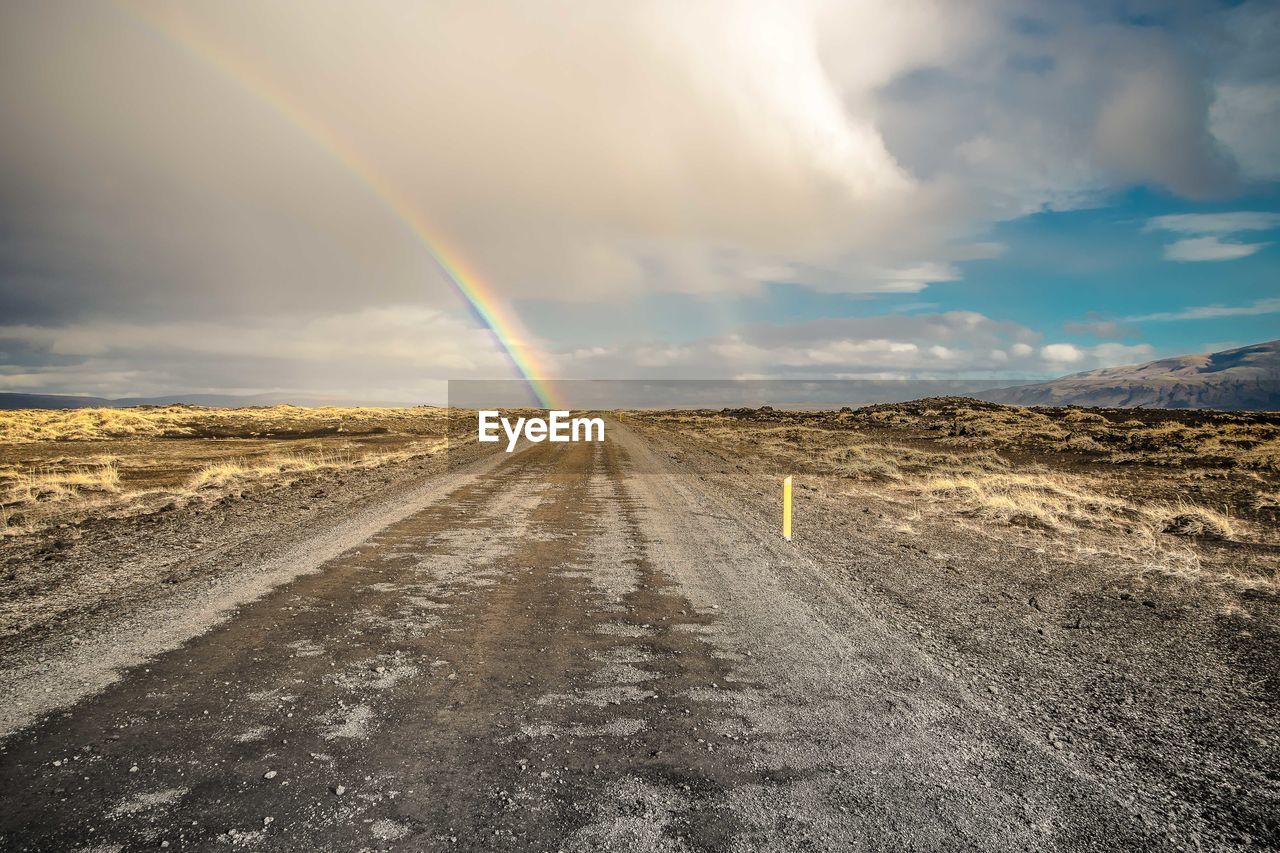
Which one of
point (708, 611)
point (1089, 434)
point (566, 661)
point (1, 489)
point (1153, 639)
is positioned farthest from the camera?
point (1089, 434)

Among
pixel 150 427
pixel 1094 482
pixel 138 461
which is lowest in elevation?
pixel 138 461

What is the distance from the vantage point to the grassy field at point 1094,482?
40.1 feet

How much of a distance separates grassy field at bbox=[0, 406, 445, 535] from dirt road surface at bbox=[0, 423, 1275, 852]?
10.6 m

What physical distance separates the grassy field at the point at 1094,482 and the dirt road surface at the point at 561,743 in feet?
25.1

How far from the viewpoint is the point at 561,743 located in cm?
446

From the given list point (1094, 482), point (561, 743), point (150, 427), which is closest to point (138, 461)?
point (150, 427)

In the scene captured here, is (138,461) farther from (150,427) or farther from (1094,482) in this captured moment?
(1094,482)

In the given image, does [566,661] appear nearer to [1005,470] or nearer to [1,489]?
[1,489]

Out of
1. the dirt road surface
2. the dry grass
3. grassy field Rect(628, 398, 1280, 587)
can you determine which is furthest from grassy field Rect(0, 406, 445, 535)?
grassy field Rect(628, 398, 1280, 587)

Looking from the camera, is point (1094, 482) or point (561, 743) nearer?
point (561, 743)

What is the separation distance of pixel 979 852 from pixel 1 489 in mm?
25969

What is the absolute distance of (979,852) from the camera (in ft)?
11.3

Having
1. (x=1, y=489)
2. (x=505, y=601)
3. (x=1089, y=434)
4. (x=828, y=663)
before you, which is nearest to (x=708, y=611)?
(x=828, y=663)

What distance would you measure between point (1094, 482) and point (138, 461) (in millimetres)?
39198
